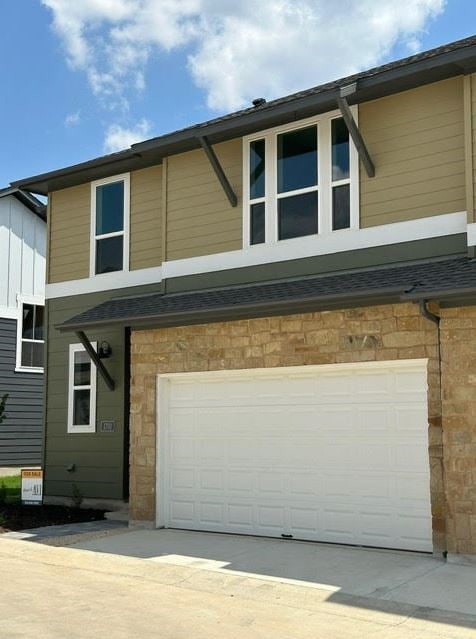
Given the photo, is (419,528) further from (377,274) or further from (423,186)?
(423,186)

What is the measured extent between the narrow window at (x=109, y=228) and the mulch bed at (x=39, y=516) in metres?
4.35

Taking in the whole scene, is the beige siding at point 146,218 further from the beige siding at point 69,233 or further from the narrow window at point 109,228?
the beige siding at point 69,233

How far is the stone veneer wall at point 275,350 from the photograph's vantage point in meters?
9.35

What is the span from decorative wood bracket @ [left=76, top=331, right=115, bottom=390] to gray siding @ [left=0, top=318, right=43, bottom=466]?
6.96 m

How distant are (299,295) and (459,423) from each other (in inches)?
102

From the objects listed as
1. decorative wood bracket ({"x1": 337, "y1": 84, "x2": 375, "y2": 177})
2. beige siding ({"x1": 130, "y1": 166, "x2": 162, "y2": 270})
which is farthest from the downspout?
beige siding ({"x1": 130, "y1": 166, "x2": 162, "y2": 270})

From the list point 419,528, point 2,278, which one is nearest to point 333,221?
point 419,528

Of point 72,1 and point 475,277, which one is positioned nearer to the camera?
point 475,277

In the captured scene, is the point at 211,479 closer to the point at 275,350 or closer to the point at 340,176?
the point at 275,350

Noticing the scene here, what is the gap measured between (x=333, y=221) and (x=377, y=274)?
144 cm

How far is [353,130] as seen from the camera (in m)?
10.7

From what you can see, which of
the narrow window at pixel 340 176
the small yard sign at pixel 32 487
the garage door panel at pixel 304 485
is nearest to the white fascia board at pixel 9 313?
the small yard sign at pixel 32 487

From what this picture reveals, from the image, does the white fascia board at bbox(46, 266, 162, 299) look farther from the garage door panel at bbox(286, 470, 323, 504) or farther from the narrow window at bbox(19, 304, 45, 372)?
the narrow window at bbox(19, 304, 45, 372)

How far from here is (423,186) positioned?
34.9 ft
